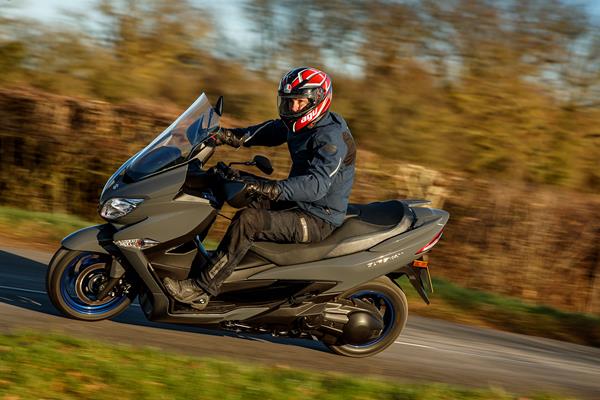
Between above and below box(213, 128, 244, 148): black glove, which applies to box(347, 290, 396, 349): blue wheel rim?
below

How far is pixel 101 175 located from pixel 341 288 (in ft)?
22.5

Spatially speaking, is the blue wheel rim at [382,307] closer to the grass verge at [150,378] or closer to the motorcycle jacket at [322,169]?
the motorcycle jacket at [322,169]

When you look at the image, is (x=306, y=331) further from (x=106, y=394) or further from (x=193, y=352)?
(x=106, y=394)

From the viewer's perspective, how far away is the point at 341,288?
6.14 metres

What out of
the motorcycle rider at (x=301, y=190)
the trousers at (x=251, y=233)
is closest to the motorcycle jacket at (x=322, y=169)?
the motorcycle rider at (x=301, y=190)

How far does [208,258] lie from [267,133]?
117 centimetres

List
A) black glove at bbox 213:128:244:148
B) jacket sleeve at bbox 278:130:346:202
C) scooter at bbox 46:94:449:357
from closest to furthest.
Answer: jacket sleeve at bbox 278:130:346:202
scooter at bbox 46:94:449:357
black glove at bbox 213:128:244:148

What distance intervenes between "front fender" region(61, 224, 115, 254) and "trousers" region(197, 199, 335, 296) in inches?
27.0

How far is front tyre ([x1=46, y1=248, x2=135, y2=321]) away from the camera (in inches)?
231

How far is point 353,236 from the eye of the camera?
6.15 metres

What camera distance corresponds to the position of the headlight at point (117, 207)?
570cm

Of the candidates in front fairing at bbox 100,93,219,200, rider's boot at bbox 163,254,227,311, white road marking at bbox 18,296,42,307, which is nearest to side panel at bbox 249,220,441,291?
rider's boot at bbox 163,254,227,311

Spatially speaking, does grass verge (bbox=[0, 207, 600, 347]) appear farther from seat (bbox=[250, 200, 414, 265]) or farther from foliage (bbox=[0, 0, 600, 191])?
foliage (bbox=[0, 0, 600, 191])

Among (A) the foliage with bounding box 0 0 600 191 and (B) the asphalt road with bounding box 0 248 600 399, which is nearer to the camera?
(B) the asphalt road with bounding box 0 248 600 399
